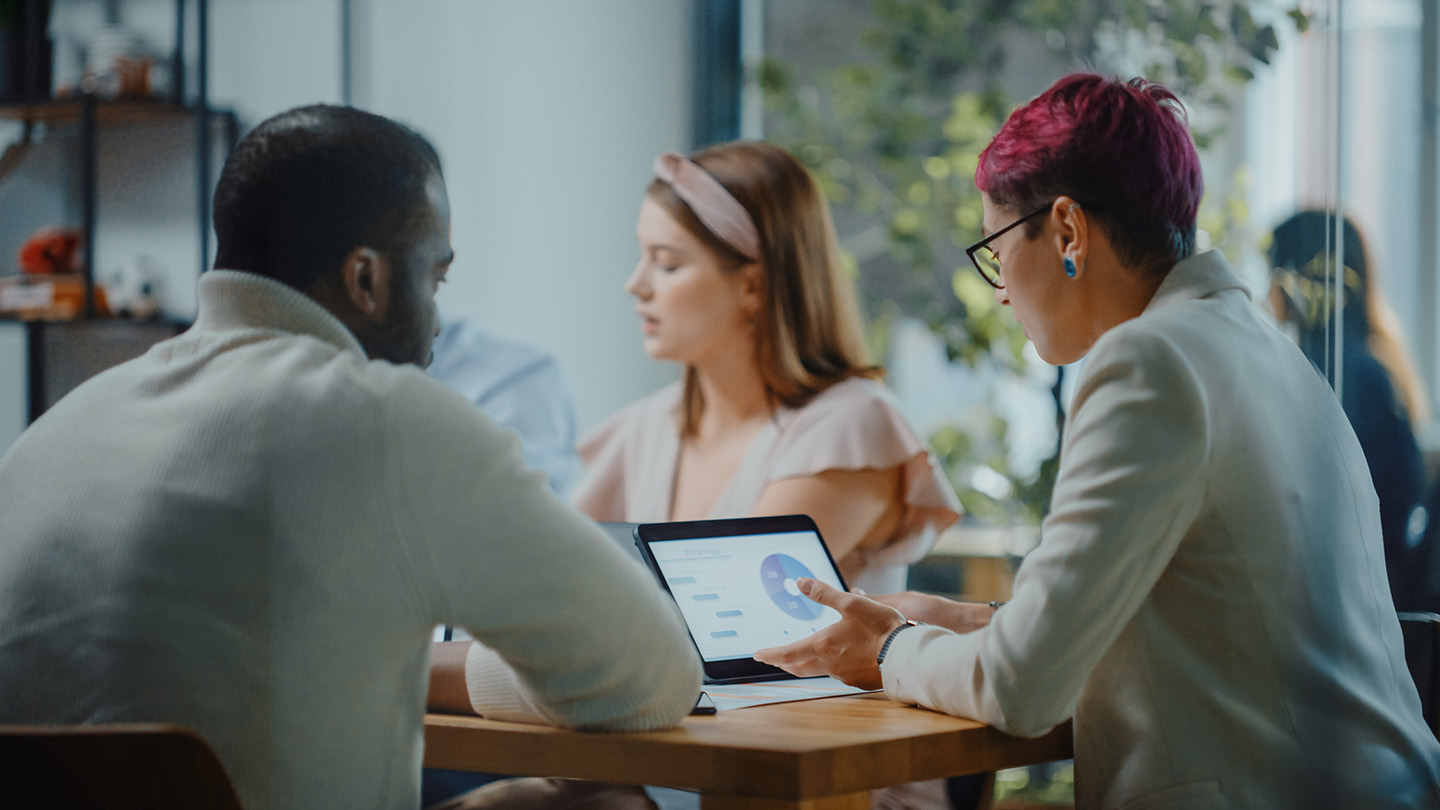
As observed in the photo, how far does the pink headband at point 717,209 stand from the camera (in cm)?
222

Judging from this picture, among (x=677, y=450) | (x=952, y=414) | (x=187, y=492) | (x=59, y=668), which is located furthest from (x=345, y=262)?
(x=952, y=414)

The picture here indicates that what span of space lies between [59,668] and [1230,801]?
967 millimetres

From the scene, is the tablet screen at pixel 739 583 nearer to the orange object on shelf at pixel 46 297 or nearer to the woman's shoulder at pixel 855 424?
the woman's shoulder at pixel 855 424

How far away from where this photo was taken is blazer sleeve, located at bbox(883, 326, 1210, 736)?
111 cm

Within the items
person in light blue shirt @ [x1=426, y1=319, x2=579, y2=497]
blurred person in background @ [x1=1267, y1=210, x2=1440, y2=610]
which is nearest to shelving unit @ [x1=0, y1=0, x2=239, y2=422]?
person in light blue shirt @ [x1=426, y1=319, x2=579, y2=497]

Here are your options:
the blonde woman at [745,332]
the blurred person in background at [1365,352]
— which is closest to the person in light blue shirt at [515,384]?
the blonde woman at [745,332]

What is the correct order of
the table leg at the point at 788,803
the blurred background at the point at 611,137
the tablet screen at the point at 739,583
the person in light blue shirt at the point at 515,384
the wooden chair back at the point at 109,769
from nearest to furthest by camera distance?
1. the wooden chair back at the point at 109,769
2. the table leg at the point at 788,803
3. the tablet screen at the point at 739,583
4. the person in light blue shirt at the point at 515,384
5. the blurred background at the point at 611,137

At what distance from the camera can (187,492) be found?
959mm

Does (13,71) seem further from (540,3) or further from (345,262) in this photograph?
(345,262)

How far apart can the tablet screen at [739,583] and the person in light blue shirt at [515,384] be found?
59.7 inches

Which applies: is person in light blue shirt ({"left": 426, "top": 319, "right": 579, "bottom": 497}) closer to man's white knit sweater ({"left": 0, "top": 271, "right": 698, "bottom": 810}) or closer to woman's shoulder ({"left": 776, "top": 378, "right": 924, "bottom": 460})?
woman's shoulder ({"left": 776, "top": 378, "right": 924, "bottom": 460})

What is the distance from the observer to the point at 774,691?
54.9 inches

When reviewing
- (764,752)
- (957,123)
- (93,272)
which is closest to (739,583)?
(764,752)

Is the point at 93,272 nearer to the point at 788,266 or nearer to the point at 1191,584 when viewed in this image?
the point at 788,266
